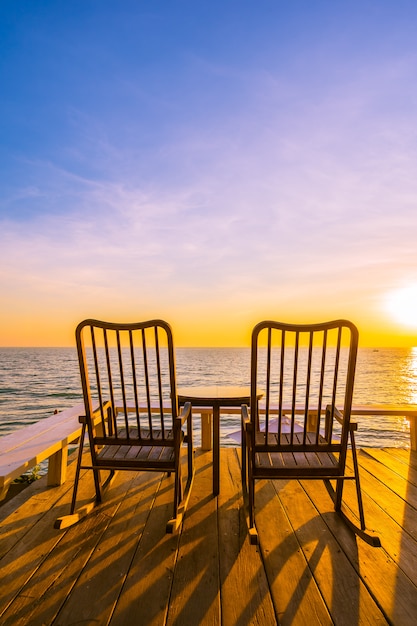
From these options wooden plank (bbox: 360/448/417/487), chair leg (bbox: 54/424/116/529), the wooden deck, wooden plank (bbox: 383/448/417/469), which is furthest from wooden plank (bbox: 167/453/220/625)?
wooden plank (bbox: 383/448/417/469)

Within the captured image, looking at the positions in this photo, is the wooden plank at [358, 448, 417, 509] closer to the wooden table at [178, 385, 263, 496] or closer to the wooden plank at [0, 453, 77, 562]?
the wooden table at [178, 385, 263, 496]

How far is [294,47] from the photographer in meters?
4.82

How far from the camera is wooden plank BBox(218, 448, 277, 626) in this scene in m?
1.28

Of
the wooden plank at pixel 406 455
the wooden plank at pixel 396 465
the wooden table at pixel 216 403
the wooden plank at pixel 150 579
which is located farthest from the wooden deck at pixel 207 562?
the wooden plank at pixel 406 455

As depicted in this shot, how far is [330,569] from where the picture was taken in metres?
1.59

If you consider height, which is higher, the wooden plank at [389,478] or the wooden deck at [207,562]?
the wooden deck at [207,562]

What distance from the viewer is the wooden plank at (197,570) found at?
1.30m

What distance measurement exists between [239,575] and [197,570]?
205mm

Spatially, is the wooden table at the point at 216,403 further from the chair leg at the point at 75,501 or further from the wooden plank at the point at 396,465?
the wooden plank at the point at 396,465

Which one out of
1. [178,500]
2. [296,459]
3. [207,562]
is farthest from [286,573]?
[178,500]

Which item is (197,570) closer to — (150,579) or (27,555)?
(150,579)

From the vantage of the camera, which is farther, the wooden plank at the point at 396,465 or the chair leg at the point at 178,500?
the wooden plank at the point at 396,465

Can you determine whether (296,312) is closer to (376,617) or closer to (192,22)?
(192,22)

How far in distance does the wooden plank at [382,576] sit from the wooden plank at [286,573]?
0.26 meters
